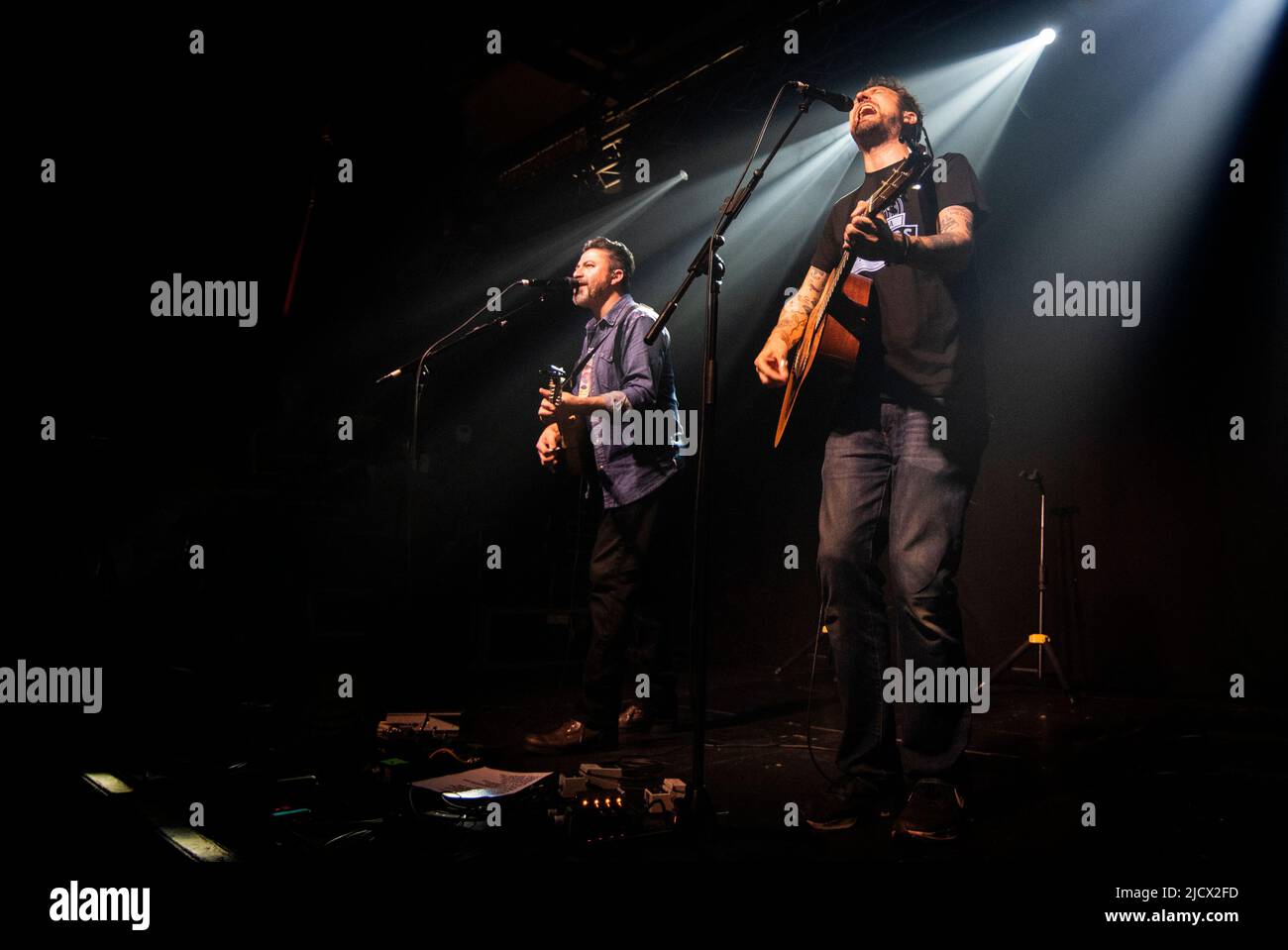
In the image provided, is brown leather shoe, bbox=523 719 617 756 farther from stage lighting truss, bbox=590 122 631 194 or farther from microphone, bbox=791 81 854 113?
stage lighting truss, bbox=590 122 631 194

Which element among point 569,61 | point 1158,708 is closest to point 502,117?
point 569,61

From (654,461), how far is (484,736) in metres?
1.40

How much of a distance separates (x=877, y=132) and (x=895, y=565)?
4.28 ft

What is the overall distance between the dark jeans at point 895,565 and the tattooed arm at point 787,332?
0.23 metres

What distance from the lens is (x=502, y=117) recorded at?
7.14 metres

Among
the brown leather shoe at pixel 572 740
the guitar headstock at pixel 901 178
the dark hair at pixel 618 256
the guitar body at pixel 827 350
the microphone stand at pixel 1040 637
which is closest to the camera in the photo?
the guitar headstock at pixel 901 178

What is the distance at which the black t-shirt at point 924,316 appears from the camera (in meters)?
2.20

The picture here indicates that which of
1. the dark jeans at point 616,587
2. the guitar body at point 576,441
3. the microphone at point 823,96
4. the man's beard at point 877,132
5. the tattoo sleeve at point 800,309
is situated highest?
the microphone at point 823,96

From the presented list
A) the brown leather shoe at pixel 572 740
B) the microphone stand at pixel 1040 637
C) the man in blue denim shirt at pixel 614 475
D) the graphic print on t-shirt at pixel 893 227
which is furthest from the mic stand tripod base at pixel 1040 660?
the graphic print on t-shirt at pixel 893 227

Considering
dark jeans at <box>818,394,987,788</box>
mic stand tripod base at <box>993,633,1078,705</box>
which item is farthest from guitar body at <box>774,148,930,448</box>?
mic stand tripod base at <box>993,633,1078,705</box>

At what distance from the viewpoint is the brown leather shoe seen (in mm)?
3084

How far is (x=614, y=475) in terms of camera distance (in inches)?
130

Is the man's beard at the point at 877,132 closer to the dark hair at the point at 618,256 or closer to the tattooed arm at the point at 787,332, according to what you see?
the tattooed arm at the point at 787,332
